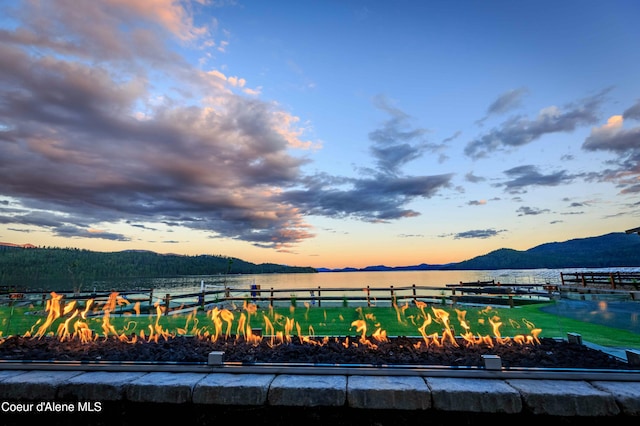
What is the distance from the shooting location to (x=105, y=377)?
116 inches

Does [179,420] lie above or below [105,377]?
below

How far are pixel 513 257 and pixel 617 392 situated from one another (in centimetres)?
21484

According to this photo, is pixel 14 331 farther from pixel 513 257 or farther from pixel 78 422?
pixel 513 257

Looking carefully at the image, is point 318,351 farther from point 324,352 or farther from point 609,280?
point 609,280

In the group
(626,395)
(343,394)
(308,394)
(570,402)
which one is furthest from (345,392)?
(626,395)

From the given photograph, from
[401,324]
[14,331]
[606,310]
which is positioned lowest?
[401,324]

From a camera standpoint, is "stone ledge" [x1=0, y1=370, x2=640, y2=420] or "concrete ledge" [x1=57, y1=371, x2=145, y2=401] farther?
"concrete ledge" [x1=57, y1=371, x2=145, y2=401]

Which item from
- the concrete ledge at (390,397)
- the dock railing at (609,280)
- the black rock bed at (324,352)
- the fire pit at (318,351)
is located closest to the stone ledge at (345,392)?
the concrete ledge at (390,397)

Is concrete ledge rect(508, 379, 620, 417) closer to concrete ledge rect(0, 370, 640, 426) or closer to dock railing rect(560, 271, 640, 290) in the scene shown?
concrete ledge rect(0, 370, 640, 426)

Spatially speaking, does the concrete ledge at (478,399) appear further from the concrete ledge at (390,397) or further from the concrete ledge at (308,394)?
the concrete ledge at (308,394)

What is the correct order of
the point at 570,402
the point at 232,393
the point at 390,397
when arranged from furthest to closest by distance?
→ the point at 232,393 → the point at 390,397 → the point at 570,402

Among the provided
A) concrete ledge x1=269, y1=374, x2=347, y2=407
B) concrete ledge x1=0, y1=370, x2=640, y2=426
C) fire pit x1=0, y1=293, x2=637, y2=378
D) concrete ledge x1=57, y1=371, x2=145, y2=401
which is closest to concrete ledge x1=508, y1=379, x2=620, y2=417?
concrete ledge x1=0, y1=370, x2=640, y2=426

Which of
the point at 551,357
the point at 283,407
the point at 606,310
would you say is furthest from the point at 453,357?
the point at 606,310

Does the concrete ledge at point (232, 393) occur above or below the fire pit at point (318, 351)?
below
